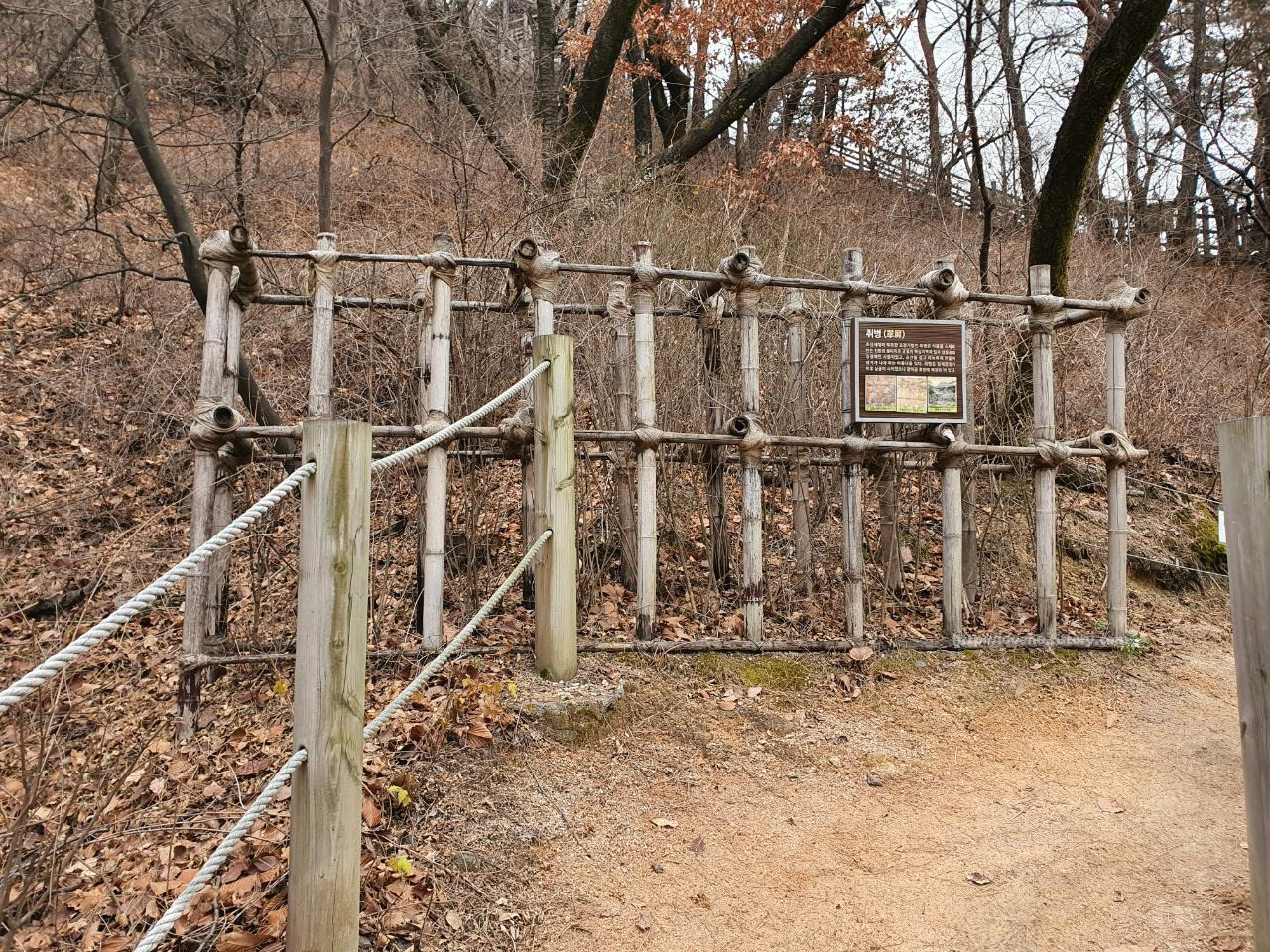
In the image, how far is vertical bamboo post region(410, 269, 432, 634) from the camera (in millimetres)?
4199

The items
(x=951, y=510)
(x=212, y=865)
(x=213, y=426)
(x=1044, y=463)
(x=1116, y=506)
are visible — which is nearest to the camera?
(x=212, y=865)

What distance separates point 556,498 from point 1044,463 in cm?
294

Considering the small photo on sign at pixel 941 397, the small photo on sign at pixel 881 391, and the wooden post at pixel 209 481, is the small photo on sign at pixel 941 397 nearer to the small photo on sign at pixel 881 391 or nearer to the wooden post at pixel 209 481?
the small photo on sign at pixel 881 391

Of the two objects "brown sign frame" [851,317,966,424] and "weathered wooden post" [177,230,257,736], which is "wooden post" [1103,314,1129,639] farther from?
"weathered wooden post" [177,230,257,736]

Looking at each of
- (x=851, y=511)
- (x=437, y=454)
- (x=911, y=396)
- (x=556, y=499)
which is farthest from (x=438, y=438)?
(x=911, y=396)

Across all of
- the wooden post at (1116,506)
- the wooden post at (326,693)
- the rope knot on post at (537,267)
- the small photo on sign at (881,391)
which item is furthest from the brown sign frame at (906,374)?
the wooden post at (326,693)

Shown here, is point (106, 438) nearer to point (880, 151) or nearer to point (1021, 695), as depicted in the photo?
point (1021, 695)

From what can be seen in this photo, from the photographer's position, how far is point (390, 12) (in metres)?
9.43

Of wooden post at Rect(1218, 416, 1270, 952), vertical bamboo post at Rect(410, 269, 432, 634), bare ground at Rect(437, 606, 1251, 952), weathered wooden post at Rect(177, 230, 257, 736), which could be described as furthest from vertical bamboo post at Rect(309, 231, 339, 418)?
wooden post at Rect(1218, 416, 1270, 952)

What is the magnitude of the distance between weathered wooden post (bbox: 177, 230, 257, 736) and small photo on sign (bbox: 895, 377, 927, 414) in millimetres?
3416

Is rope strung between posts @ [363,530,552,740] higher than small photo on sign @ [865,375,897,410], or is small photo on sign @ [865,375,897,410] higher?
small photo on sign @ [865,375,897,410]

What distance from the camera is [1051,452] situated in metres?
4.57

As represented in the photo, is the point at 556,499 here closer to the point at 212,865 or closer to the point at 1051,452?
the point at 212,865

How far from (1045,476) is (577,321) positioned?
315 cm
